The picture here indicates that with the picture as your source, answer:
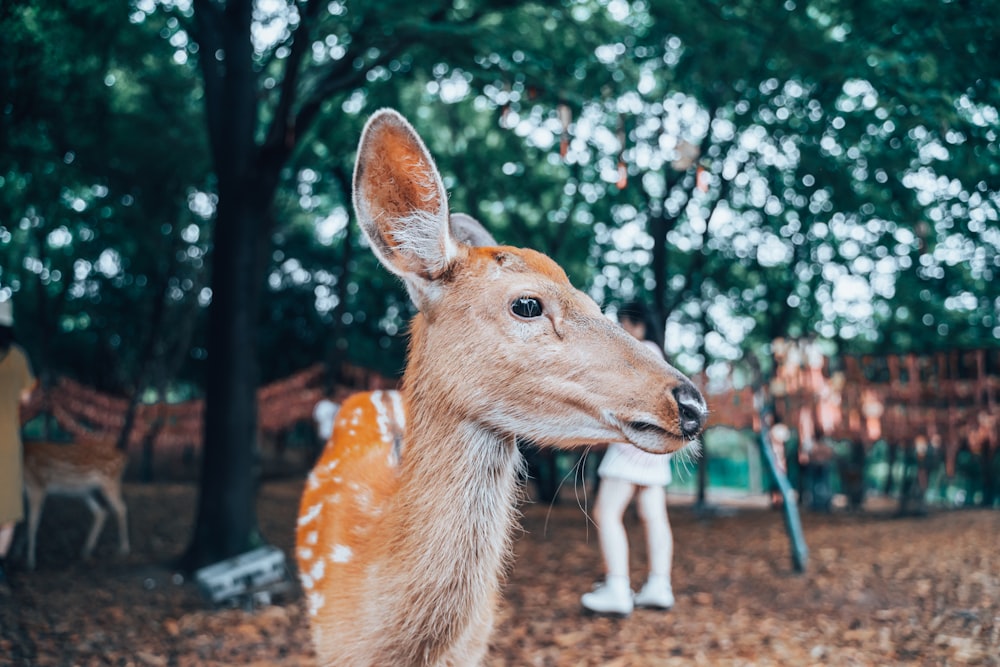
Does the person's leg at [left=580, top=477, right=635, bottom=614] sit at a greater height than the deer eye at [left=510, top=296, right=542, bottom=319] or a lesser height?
lesser

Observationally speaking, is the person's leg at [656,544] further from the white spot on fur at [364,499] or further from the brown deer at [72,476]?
the brown deer at [72,476]

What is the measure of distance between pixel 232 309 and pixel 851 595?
5.02 meters

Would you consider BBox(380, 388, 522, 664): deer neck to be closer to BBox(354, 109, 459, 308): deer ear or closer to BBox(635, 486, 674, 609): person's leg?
BBox(354, 109, 459, 308): deer ear

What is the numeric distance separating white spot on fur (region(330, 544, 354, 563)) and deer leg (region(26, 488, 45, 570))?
362 cm

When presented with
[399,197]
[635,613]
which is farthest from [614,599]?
[399,197]

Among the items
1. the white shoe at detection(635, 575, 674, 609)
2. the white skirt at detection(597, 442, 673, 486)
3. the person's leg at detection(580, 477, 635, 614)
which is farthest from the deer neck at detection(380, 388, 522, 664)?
the white shoe at detection(635, 575, 674, 609)

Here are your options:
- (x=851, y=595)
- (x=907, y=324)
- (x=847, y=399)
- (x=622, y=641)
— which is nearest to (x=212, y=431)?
(x=622, y=641)

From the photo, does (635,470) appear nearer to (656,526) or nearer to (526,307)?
(656,526)

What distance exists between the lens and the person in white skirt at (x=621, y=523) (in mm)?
4277

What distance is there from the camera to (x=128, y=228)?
33.4 ft

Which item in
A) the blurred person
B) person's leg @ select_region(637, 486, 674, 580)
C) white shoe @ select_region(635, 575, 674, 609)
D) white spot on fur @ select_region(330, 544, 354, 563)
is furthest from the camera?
white shoe @ select_region(635, 575, 674, 609)

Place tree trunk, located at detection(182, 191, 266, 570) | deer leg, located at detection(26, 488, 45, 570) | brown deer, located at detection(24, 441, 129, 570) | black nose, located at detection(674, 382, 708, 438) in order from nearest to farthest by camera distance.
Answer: black nose, located at detection(674, 382, 708, 438) → deer leg, located at detection(26, 488, 45, 570) → brown deer, located at detection(24, 441, 129, 570) → tree trunk, located at detection(182, 191, 266, 570)

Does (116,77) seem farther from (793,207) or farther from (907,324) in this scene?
(907,324)

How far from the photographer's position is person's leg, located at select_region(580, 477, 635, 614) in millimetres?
4352
